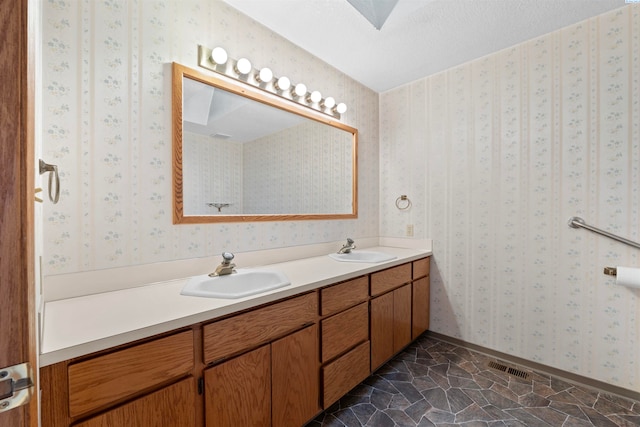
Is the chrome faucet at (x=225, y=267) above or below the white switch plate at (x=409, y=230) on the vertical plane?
below

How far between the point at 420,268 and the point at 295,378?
1439mm

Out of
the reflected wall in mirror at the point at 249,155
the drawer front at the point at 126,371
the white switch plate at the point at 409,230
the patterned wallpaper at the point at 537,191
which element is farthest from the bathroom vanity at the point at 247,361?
the patterned wallpaper at the point at 537,191

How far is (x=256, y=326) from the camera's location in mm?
1177

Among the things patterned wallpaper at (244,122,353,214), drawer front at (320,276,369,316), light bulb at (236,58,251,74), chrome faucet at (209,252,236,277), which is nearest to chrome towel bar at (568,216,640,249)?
drawer front at (320,276,369,316)

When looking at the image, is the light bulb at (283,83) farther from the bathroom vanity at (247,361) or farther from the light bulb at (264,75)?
the bathroom vanity at (247,361)

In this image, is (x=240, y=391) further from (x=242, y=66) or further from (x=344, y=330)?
(x=242, y=66)

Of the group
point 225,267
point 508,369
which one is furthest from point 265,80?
point 508,369

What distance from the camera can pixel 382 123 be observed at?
112 inches

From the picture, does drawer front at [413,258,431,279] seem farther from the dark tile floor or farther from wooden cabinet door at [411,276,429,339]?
the dark tile floor

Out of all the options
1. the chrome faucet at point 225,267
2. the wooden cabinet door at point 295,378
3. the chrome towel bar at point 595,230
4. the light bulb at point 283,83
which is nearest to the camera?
the wooden cabinet door at point 295,378

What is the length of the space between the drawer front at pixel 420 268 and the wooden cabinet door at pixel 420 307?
0.04 metres

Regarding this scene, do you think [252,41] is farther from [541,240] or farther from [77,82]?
[541,240]

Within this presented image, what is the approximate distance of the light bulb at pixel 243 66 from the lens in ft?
5.48

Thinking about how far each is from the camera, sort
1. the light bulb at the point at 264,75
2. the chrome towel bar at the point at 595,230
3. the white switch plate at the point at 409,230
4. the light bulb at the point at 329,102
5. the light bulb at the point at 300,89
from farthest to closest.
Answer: the white switch plate at the point at 409,230 < the light bulb at the point at 329,102 < the light bulb at the point at 300,89 < the light bulb at the point at 264,75 < the chrome towel bar at the point at 595,230
